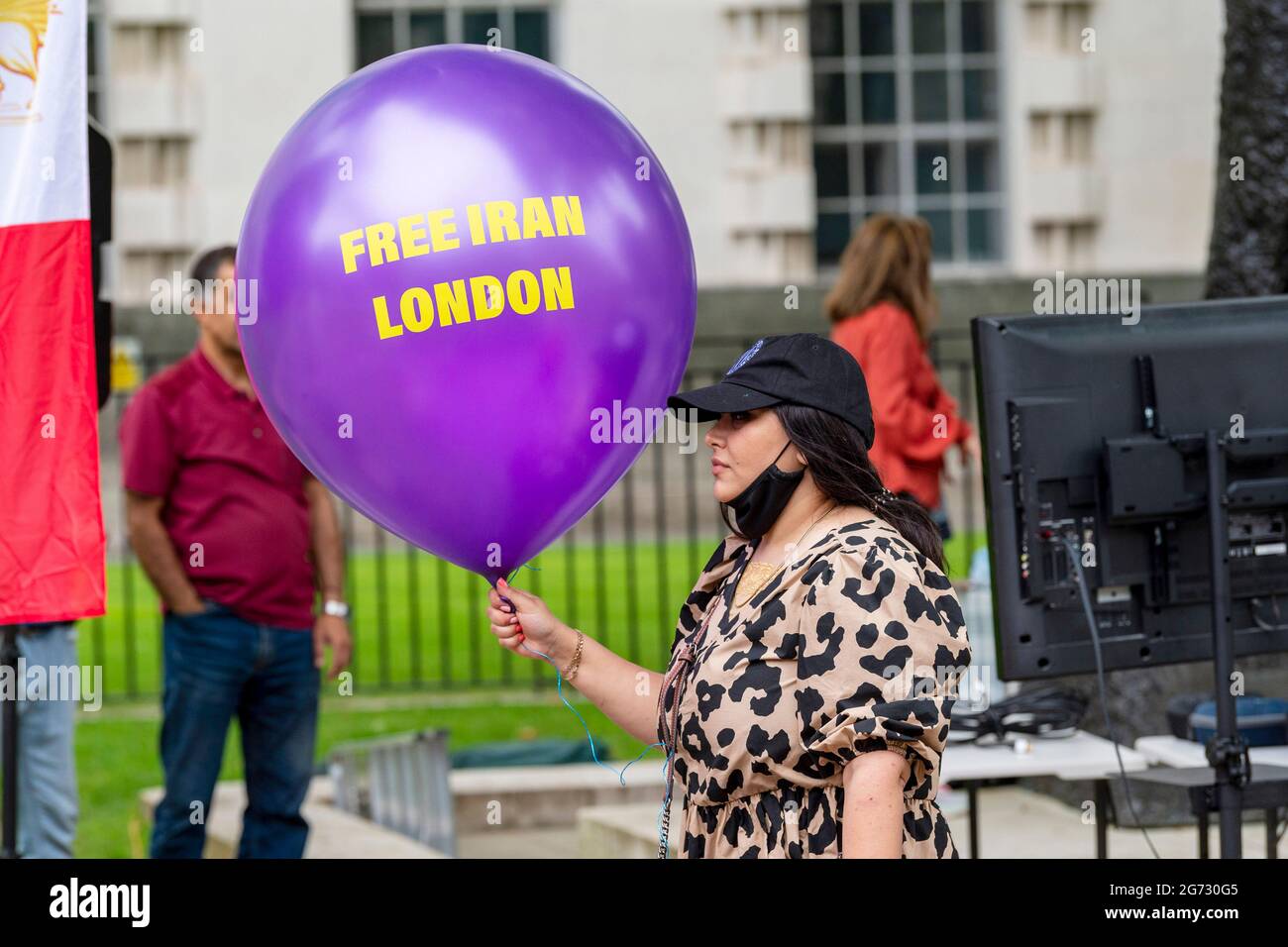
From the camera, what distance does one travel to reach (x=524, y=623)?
3.35 metres

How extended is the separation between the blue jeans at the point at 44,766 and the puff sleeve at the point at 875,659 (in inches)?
124

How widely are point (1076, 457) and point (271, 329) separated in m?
1.51

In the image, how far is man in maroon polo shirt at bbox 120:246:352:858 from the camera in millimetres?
5211

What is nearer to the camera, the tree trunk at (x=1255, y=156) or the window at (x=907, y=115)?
the tree trunk at (x=1255, y=156)

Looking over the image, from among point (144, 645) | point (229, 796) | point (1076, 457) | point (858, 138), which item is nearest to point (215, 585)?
point (229, 796)

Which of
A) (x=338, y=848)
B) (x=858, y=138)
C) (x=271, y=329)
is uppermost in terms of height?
(x=858, y=138)

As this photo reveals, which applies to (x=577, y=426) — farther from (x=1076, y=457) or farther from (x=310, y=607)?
(x=310, y=607)

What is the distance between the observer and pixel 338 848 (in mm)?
5996

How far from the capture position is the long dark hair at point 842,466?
10.1 ft

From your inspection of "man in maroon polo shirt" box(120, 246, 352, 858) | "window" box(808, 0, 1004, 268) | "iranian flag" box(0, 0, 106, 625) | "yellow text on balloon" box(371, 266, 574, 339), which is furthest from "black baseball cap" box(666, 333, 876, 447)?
"window" box(808, 0, 1004, 268)

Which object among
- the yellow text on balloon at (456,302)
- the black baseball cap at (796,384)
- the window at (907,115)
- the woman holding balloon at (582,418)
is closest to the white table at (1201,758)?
the woman holding balloon at (582,418)

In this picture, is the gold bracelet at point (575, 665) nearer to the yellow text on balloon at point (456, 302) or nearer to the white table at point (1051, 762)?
the yellow text on balloon at point (456, 302)

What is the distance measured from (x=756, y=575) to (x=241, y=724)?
8.73 ft

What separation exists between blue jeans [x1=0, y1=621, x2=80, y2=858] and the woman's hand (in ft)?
8.26
